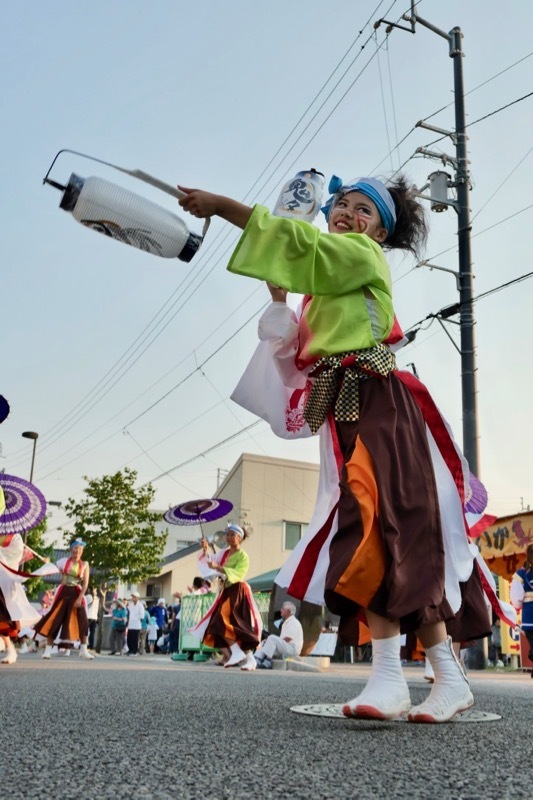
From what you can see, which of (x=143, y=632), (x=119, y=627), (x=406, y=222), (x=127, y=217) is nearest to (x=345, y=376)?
(x=127, y=217)

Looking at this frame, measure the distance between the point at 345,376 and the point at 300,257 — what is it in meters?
0.45

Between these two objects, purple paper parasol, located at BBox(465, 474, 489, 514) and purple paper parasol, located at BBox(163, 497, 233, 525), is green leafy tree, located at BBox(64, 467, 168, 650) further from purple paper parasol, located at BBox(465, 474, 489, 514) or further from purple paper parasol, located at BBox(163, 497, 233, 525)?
purple paper parasol, located at BBox(465, 474, 489, 514)

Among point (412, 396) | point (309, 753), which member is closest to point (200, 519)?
point (412, 396)

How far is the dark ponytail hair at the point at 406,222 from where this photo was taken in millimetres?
3102

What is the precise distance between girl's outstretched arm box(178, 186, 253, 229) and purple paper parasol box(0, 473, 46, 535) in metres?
5.35

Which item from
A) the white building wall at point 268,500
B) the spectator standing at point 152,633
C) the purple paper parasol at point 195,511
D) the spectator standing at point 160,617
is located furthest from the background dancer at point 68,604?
the white building wall at point 268,500

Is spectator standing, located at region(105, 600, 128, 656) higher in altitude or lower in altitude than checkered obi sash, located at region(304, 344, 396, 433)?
lower

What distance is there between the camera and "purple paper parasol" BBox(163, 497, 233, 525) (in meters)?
11.9

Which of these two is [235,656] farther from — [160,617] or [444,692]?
[160,617]

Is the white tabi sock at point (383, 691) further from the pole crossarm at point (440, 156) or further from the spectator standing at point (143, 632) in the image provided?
the spectator standing at point (143, 632)

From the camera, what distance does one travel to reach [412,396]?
2.56 metres

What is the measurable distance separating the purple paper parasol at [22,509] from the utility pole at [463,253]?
242 inches

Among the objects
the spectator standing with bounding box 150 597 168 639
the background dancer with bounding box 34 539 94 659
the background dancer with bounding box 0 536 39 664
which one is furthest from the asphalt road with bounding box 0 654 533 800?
the spectator standing with bounding box 150 597 168 639

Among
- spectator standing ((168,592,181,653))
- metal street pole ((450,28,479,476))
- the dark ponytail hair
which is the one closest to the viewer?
the dark ponytail hair
